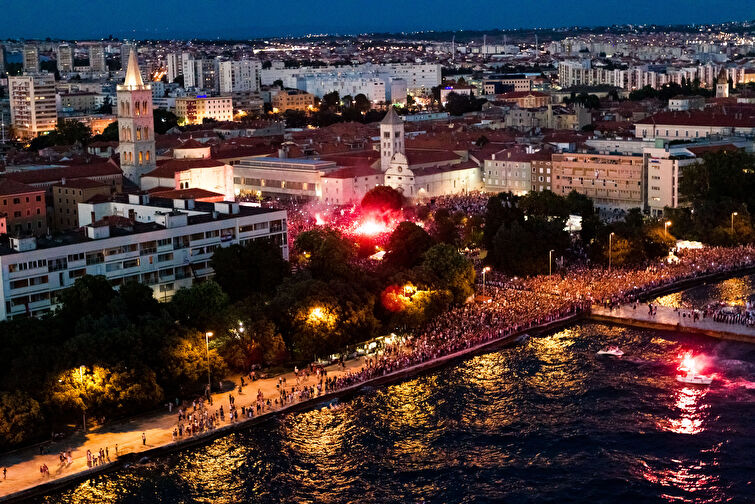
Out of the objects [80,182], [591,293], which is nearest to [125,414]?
[591,293]

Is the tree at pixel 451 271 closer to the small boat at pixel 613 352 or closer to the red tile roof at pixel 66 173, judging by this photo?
the small boat at pixel 613 352

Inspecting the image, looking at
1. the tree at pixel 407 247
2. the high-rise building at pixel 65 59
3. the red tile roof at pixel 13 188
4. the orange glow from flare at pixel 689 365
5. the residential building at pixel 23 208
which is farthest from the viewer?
the high-rise building at pixel 65 59

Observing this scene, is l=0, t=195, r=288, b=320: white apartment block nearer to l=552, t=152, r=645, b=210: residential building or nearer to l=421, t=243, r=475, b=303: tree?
l=421, t=243, r=475, b=303: tree

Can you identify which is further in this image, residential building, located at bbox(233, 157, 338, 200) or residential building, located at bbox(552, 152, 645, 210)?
residential building, located at bbox(233, 157, 338, 200)

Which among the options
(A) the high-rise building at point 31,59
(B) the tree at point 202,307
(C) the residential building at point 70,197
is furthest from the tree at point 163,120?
(A) the high-rise building at point 31,59

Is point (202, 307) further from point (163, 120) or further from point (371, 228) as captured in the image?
point (163, 120)

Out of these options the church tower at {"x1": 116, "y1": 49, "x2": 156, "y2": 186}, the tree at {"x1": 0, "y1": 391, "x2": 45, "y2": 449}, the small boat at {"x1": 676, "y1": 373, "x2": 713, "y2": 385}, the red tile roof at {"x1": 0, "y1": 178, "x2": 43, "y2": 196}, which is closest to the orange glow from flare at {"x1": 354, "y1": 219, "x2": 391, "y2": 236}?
the church tower at {"x1": 116, "y1": 49, "x2": 156, "y2": 186}

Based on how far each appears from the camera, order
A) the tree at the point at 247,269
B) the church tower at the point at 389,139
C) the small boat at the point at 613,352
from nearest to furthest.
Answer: the small boat at the point at 613,352, the tree at the point at 247,269, the church tower at the point at 389,139
